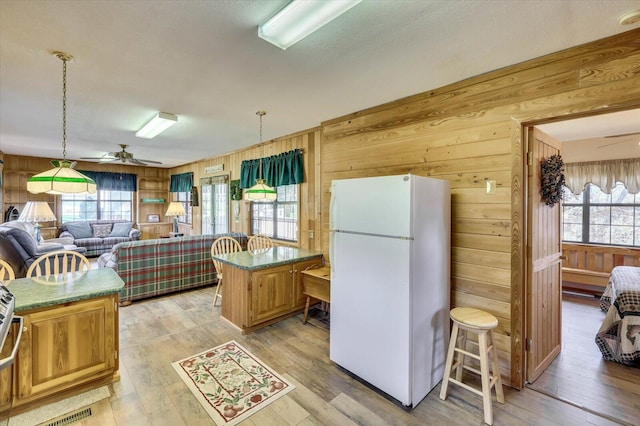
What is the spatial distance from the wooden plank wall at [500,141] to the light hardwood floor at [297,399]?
14.1 inches

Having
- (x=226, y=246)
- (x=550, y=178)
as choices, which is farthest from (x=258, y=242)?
(x=550, y=178)

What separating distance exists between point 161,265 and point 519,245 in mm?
4491

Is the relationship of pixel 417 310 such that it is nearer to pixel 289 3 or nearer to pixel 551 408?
pixel 551 408

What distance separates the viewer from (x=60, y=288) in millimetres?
2180

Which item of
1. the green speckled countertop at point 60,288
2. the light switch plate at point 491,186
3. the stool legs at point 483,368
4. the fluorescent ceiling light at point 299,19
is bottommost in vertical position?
the stool legs at point 483,368

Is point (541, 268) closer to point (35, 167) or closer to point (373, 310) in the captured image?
point (373, 310)

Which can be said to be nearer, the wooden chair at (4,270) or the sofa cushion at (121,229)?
the wooden chair at (4,270)

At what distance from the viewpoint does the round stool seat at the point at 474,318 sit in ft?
6.71

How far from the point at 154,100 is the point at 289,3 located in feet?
7.26

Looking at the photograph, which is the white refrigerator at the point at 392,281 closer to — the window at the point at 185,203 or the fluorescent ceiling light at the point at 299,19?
the fluorescent ceiling light at the point at 299,19

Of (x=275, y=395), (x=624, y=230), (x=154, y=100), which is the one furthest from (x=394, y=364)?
(x=624, y=230)

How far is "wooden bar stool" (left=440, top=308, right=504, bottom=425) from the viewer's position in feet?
6.51

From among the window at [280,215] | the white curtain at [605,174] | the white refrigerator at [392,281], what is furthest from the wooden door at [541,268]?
the window at [280,215]

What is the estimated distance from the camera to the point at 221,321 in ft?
11.6
